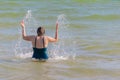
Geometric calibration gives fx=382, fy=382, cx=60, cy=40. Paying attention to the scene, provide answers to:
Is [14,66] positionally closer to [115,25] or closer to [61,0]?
[115,25]

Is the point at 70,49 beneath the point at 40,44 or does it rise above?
beneath

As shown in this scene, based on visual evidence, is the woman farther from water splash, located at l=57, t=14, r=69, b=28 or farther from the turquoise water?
water splash, located at l=57, t=14, r=69, b=28

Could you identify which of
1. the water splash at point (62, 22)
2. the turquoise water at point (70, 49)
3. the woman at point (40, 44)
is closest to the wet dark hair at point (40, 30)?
the woman at point (40, 44)

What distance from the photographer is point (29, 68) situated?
28.8ft

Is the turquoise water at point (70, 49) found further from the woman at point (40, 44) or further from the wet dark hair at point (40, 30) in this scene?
the wet dark hair at point (40, 30)

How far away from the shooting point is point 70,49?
1104 cm

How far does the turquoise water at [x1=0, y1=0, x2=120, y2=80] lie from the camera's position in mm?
8289

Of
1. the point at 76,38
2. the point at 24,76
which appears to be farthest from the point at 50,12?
the point at 24,76

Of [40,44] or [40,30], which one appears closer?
[40,30]

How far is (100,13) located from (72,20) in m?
2.70

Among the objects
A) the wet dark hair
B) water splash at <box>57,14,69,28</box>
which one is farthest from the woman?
water splash at <box>57,14,69,28</box>

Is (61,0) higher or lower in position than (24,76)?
higher

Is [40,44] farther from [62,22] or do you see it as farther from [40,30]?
[62,22]

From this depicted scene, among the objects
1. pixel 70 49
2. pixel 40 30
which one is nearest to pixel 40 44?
pixel 40 30
